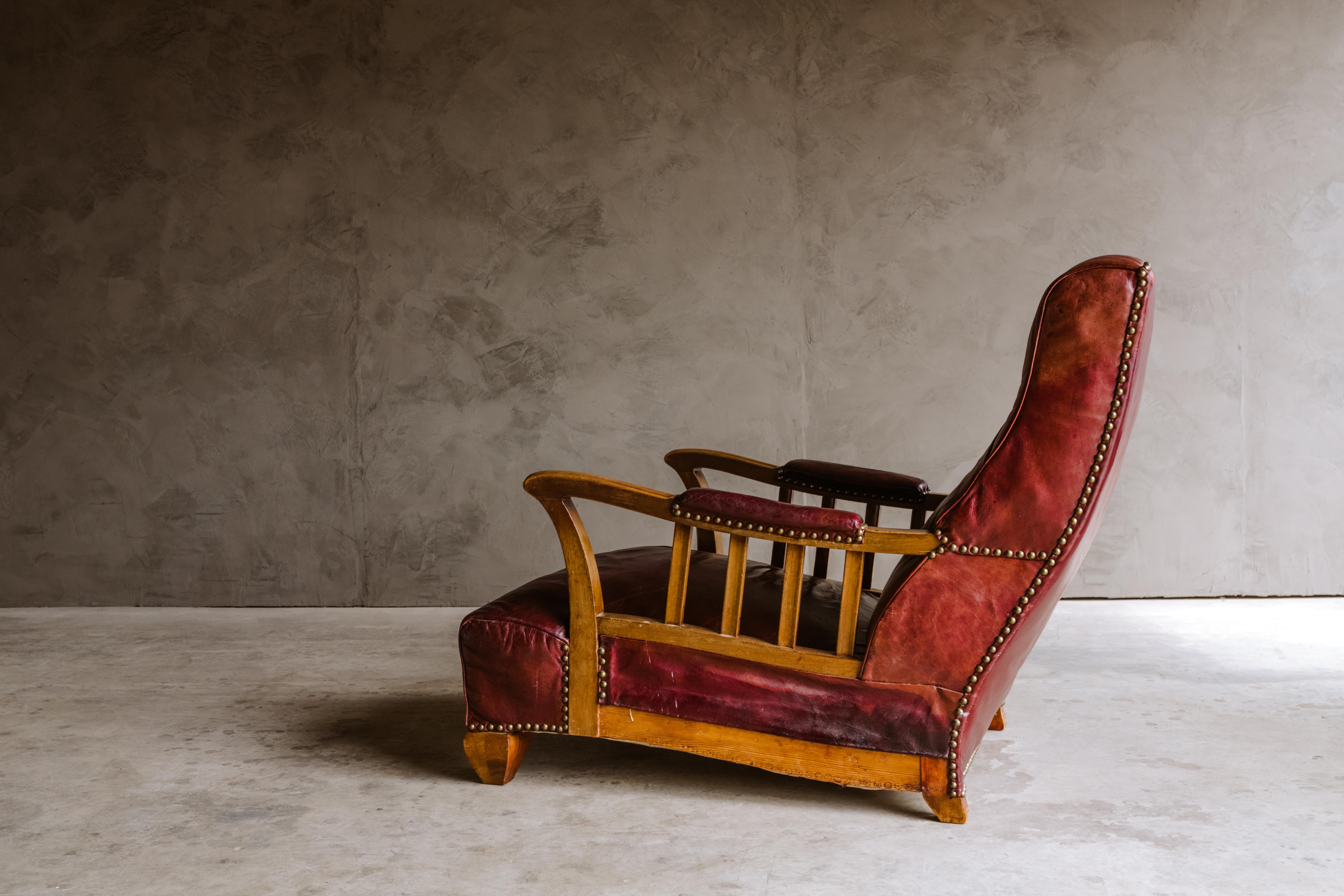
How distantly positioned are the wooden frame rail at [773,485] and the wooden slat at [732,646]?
0.61 metres

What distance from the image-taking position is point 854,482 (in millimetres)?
2553

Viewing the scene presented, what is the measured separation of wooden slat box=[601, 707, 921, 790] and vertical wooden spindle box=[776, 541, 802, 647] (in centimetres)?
20

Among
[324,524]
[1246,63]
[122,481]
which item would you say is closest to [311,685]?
[324,524]

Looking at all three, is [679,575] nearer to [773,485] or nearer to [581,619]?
[581,619]

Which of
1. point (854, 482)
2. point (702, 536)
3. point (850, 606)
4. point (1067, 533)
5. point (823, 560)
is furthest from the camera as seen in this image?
point (702, 536)

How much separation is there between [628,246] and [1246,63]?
2294 millimetres

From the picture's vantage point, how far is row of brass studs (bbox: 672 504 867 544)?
74.0 inches

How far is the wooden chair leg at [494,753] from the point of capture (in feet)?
6.82

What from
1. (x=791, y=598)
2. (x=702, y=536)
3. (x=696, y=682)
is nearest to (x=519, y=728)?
(x=696, y=682)

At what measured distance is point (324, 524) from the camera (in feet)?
12.4

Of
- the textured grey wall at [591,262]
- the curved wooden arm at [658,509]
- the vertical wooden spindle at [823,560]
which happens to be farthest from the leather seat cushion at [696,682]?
the textured grey wall at [591,262]

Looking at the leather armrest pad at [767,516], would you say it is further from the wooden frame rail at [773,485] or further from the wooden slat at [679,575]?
the wooden frame rail at [773,485]

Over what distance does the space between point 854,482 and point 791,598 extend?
2.25 ft

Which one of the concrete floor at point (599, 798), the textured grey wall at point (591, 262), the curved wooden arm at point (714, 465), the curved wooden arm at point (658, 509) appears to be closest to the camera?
the concrete floor at point (599, 798)
